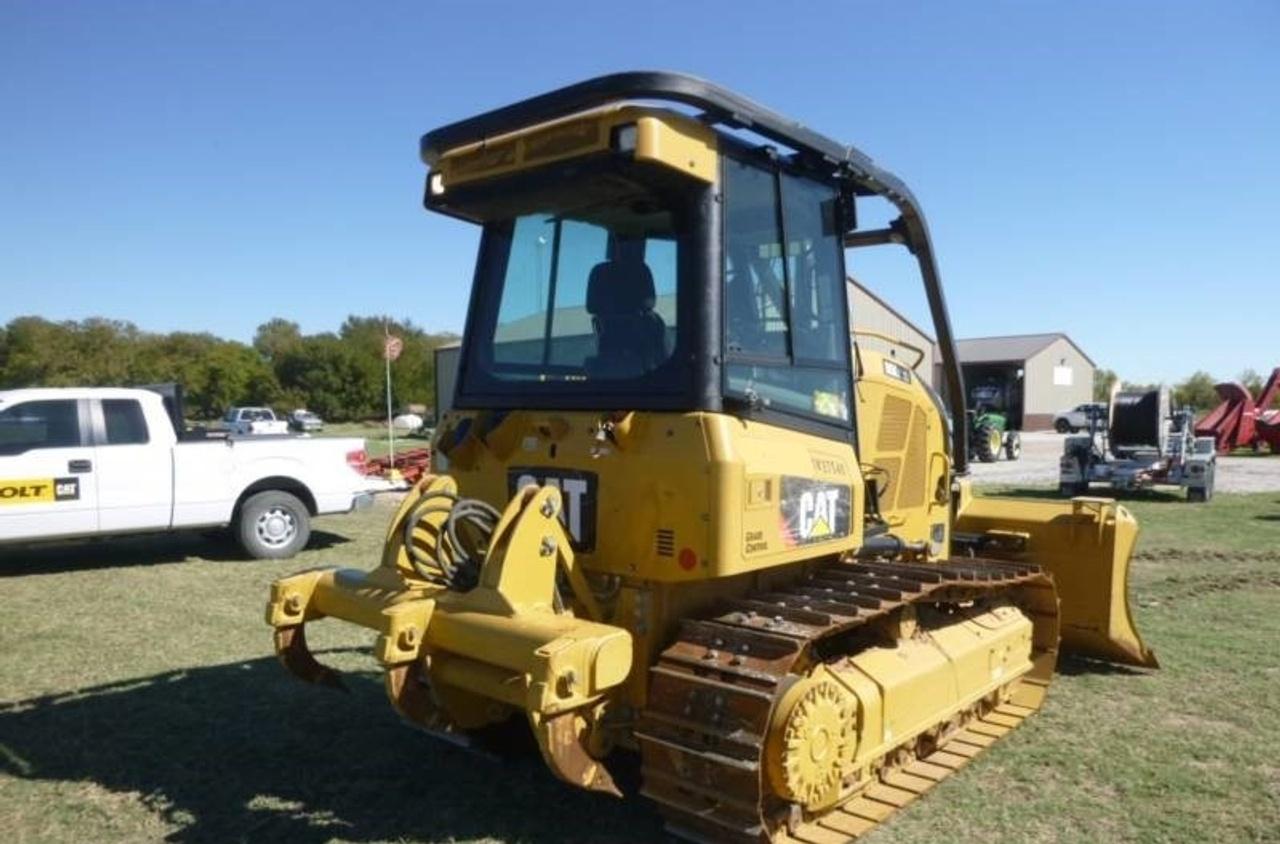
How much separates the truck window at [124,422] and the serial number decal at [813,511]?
8.64 meters

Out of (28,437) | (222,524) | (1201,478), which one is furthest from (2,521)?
(1201,478)

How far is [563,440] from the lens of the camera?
3.97 metres

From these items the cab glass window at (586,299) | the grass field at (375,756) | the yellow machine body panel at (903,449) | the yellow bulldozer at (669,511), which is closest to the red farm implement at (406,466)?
the grass field at (375,756)

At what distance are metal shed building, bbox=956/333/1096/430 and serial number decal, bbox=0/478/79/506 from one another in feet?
151

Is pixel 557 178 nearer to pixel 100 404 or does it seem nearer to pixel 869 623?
pixel 869 623

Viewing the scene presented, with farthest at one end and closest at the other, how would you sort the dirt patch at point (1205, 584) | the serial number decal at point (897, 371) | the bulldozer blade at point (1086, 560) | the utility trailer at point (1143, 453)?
1. the utility trailer at point (1143, 453)
2. the dirt patch at point (1205, 584)
3. the bulldozer blade at point (1086, 560)
4. the serial number decal at point (897, 371)

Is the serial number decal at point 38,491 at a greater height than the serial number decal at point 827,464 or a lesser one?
lesser

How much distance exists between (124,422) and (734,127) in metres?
8.78

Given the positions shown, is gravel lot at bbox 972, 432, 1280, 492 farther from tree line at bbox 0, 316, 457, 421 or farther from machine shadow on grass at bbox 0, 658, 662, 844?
tree line at bbox 0, 316, 457, 421

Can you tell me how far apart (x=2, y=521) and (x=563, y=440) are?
8.12 m

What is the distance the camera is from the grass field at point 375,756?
153 inches

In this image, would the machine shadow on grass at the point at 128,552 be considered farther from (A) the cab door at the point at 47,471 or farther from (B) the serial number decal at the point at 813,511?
(B) the serial number decal at the point at 813,511

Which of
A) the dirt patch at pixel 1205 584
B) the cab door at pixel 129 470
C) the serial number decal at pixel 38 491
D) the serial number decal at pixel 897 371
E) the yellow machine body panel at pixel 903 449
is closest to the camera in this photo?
the yellow machine body panel at pixel 903 449

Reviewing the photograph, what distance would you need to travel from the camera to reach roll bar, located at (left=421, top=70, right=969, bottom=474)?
3369 mm
